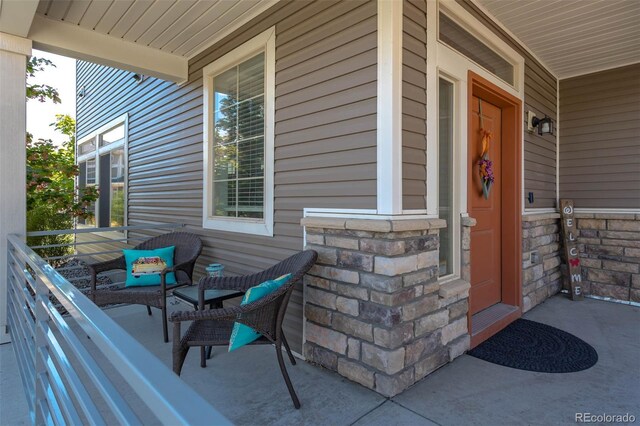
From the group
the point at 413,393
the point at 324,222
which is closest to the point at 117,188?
the point at 324,222

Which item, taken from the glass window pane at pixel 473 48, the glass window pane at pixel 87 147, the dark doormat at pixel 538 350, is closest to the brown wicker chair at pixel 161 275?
the dark doormat at pixel 538 350

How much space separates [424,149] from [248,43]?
1896 mm

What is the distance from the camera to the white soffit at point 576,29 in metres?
2.93

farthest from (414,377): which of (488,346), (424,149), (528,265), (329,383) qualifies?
(528,265)

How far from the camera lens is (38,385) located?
1.60 metres

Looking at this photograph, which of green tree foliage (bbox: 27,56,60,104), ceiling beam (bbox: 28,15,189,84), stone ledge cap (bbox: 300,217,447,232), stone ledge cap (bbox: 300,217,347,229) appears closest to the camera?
stone ledge cap (bbox: 300,217,447,232)

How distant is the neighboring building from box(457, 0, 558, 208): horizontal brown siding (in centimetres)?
3

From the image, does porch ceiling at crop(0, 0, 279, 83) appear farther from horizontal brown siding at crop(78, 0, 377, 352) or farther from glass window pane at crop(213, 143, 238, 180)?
glass window pane at crop(213, 143, 238, 180)

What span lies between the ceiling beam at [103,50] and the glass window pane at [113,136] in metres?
2.63

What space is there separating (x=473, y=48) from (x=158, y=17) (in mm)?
2713

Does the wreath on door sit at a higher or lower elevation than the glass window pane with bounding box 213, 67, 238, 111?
lower

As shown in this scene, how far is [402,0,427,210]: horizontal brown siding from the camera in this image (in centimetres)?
223

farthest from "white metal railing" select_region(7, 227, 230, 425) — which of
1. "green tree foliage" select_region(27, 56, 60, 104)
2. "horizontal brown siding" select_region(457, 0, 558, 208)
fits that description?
"green tree foliage" select_region(27, 56, 60, 104)

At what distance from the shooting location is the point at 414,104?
7.55 feet
